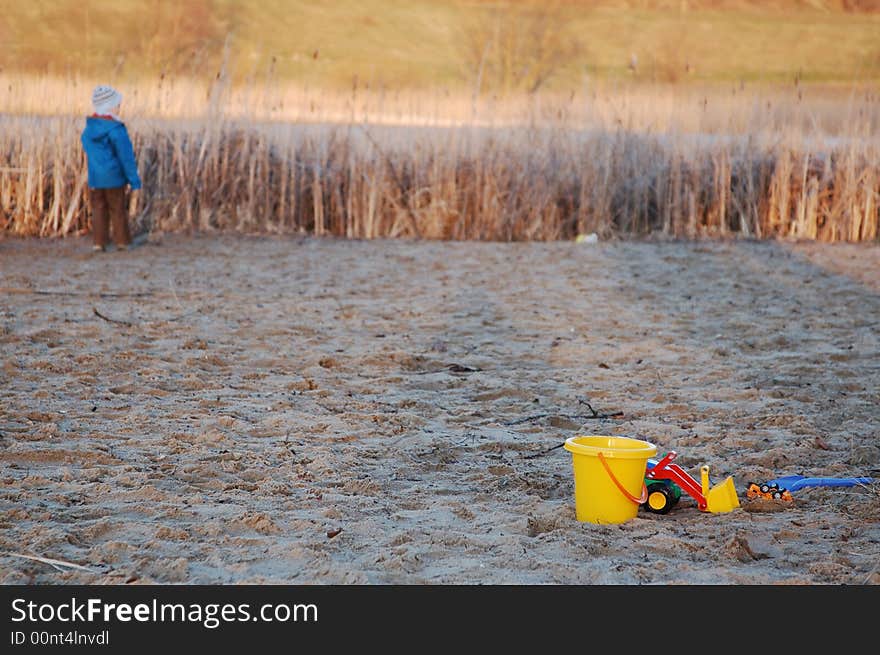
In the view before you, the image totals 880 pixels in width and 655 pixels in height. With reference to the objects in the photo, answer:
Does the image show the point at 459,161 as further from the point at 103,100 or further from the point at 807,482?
the point at 807,482

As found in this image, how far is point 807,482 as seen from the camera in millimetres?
3289

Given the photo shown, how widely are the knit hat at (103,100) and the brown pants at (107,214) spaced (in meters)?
0.64

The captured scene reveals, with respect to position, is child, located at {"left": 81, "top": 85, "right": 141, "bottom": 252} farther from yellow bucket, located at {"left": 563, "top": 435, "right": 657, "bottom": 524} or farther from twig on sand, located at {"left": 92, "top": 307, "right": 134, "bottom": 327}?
yellow bucket, located at {"left": 563, "top": 435, "right": 657, "bottom": 524}

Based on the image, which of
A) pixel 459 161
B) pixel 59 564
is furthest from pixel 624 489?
pixel 459 161

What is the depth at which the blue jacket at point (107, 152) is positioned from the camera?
27.0 feet

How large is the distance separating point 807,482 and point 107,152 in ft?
21.4

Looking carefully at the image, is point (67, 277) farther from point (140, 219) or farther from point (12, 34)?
point (12, 34)

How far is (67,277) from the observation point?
24.7 ft

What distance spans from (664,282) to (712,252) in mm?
1771

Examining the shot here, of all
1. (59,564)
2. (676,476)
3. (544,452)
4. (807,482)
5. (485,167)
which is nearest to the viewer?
(59,564)

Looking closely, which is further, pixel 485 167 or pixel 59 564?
pixel 485 167

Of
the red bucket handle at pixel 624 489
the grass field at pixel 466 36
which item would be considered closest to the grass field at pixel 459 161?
the red bucket handle at pixel 624 489

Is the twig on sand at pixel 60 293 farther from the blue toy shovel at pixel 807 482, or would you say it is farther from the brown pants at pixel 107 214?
the blue toy shovel at pixel 807 482
